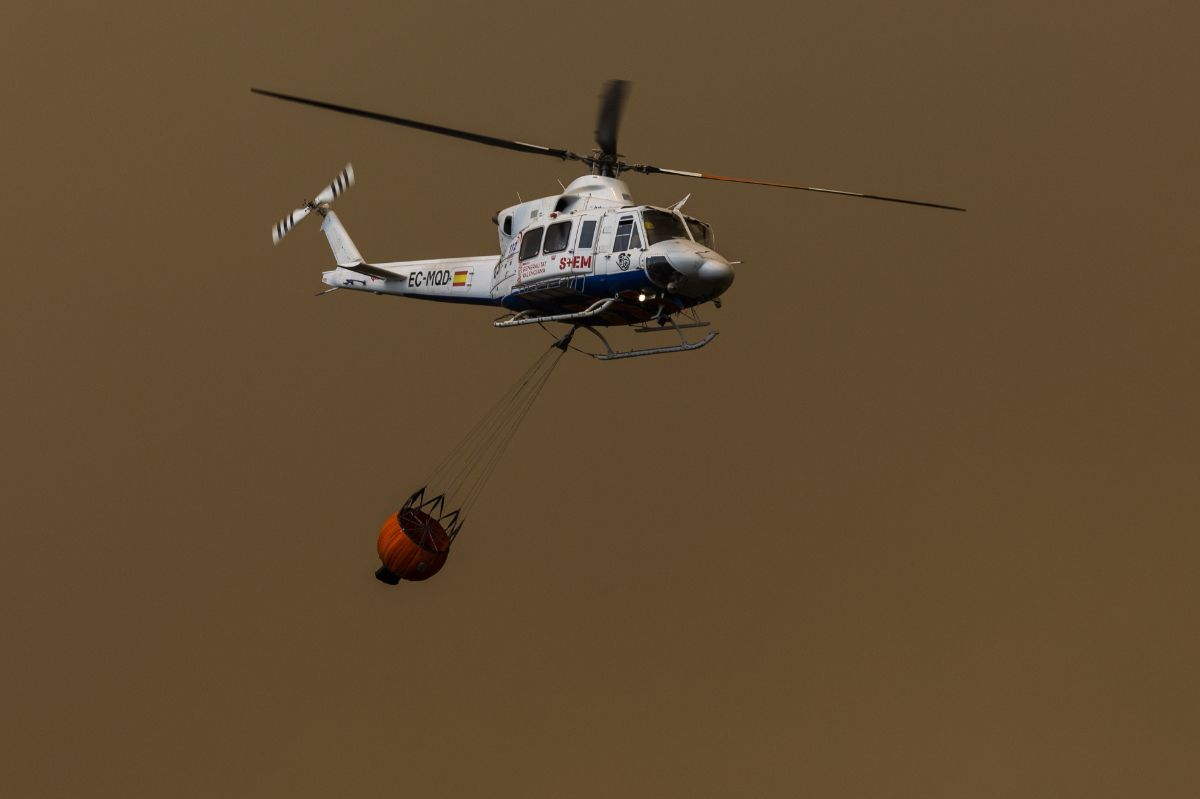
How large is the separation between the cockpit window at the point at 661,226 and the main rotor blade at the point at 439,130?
128 cm

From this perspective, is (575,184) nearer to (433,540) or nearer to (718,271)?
(718,271)

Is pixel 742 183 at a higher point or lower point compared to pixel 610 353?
higher

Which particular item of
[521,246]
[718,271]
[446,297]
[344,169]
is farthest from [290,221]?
[718,271]

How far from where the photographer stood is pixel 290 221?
21.8 m

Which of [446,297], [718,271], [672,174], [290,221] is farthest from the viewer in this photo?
[290,221]

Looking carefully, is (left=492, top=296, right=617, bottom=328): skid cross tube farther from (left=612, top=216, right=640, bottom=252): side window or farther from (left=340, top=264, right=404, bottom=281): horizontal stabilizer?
(left=340, top=264, right=404, bottom=281): horizontal stabilizer

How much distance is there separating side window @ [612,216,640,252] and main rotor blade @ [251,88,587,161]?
44.1 inches

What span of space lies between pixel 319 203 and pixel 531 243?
15.4 feet

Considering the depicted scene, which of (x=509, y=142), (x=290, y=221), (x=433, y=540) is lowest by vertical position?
(x=433, y=540)

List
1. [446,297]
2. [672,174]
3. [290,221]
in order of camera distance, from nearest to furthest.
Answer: [672,174] < [446,297] < [290,221]

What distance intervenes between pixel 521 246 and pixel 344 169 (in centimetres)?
365

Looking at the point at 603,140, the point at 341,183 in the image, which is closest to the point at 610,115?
the point at 603,140

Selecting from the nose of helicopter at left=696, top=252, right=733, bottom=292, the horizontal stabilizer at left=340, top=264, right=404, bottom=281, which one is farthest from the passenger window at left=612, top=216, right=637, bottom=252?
the horizontal stabilizer at left=340, top=264, right=404, bottom=281

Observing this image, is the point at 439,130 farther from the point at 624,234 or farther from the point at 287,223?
the point at 287,223
